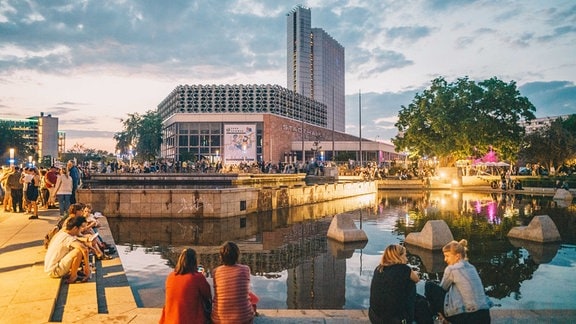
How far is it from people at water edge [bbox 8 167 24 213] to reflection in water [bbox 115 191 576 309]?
3.73m

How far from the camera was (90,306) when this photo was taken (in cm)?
653

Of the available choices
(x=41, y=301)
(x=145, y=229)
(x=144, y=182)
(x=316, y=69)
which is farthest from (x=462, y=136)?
(x=316, y=69)

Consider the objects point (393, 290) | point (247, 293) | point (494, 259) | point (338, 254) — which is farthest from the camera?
point (338, 254)

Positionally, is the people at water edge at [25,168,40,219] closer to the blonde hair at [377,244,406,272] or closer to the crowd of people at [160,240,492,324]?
the crowd of people at [160,240,492,324]

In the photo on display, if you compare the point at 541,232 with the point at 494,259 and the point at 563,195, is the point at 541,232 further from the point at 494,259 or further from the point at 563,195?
the point at 563,195

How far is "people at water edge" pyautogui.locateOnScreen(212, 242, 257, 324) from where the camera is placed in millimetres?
5098

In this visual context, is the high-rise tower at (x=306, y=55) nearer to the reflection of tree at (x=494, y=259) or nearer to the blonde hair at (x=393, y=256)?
the reflection of tree at (x=494, y=259)

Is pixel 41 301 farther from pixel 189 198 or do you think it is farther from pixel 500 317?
pixel 189 198

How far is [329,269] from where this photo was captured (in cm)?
1075

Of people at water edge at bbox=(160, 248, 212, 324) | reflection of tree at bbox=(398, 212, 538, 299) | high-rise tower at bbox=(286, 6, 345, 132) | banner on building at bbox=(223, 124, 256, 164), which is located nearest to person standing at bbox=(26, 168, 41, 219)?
people at water edge at bbox=(160, 248, 212, 324)

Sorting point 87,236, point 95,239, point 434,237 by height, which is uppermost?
point 87,236

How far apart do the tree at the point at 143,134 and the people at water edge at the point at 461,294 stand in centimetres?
7573

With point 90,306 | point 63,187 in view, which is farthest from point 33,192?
point 90,306

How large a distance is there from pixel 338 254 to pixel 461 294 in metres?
7.51
